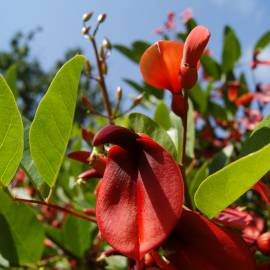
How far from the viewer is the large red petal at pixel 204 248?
459mm

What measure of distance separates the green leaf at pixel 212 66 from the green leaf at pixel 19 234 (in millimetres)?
934

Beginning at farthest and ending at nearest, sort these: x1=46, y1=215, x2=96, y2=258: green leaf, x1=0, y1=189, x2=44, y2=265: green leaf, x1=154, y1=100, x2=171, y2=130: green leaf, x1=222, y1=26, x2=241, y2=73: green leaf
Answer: x1=222, y1=26, x2=241, y2=73: green leaf → x1=46, y1=215, x2=96, y2=258: green leaf → x1=154, y1=100, x2=171, y2=130: green leaf → x1=0, y1=189, x2=44, y2=265: green leaf

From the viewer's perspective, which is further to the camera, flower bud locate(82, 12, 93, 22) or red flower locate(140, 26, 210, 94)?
flower bud locate(82, 12, 93, 22)

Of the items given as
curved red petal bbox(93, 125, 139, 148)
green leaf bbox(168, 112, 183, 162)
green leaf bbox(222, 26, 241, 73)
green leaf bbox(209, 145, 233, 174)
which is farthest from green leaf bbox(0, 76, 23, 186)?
green leaf bbox(222, 26, 241, 73)

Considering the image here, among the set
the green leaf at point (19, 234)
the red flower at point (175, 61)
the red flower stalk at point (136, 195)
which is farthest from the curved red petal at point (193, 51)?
the green leaf at point (19, 234)

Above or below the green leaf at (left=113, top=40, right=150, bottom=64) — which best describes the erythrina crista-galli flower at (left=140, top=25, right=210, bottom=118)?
above

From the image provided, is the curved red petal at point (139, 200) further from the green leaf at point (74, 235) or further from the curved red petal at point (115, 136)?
the green leaf at point (74, 235)

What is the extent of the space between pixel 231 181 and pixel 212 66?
1.18 m

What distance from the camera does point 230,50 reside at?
1.61 meters

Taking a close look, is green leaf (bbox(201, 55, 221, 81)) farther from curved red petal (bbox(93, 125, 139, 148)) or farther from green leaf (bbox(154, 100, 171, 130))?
curved red petal (bbox(93, 125, 139, 148))

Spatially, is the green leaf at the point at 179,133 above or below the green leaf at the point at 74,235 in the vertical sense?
above

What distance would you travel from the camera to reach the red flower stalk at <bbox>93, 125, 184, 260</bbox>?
436mm

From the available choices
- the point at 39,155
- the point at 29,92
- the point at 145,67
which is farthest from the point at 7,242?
the point at 29,92

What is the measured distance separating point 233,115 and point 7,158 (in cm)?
125
